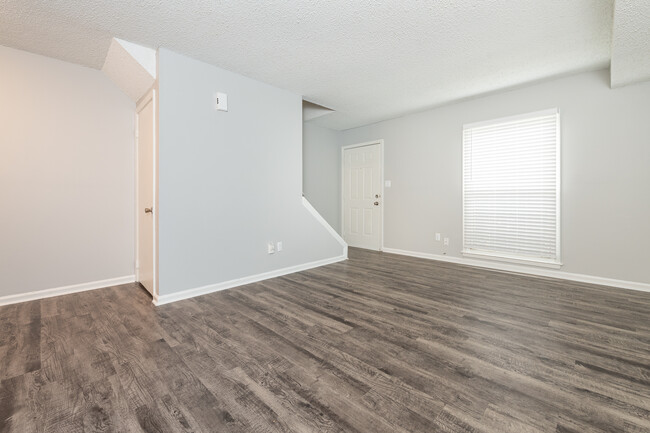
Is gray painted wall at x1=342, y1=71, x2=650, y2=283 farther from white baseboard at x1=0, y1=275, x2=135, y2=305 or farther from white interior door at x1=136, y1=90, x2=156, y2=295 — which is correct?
white baseboard at x1=0, y1=275, x2=135, y2=305

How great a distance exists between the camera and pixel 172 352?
1875 millimetres

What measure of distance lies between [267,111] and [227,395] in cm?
309

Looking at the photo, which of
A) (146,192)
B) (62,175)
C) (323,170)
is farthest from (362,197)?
(62,175)

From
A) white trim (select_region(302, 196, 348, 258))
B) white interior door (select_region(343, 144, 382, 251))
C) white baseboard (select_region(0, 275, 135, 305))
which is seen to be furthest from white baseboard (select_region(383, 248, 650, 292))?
white baseboard (select_region(0, 275, 135, 305))

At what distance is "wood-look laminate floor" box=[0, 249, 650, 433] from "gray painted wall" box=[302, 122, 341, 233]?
3019 millimetres

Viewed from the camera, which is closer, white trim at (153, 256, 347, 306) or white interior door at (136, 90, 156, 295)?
white trim at (153, 256, 347, 306)

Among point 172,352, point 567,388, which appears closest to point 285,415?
point 172,352

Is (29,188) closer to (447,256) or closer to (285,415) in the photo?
(285,415)

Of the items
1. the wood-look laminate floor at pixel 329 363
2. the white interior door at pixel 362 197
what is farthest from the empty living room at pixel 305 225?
the white interior door at pixel 362 197

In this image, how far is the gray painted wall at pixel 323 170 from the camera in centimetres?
559

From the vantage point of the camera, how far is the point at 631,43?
7.85ft

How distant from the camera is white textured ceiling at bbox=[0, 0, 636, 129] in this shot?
2201 millimetres

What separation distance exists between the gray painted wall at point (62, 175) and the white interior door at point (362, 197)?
3822 mm

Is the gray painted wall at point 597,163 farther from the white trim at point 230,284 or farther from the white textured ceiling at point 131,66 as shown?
the white textured ceiling at point 131,66
